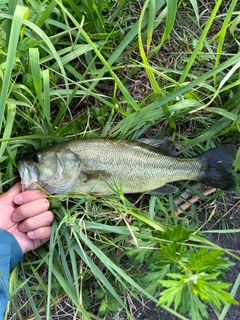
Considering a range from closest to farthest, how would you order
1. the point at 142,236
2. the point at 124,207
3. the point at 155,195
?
Result: the point at 142,236 < the point at 124,207 < the point at 155,195

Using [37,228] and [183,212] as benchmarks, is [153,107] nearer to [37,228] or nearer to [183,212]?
[183,212]

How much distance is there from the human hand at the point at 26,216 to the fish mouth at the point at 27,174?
6 centimetres

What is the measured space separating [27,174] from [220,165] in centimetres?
127

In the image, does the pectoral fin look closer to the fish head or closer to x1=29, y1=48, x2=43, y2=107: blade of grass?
the fish head

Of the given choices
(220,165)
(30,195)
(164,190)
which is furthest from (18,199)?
(220,165)

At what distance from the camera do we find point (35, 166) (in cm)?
238

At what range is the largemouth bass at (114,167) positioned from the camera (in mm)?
2383

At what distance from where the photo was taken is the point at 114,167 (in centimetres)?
239

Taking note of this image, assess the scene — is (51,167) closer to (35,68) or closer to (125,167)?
(125,167)

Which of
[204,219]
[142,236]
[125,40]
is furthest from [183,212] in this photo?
[125,40]

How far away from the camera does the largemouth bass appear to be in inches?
93.8

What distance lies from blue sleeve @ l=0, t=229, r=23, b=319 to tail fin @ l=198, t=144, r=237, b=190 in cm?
137

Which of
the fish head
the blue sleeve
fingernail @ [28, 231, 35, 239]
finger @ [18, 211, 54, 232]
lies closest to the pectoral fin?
the fish head

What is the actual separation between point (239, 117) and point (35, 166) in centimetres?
136
